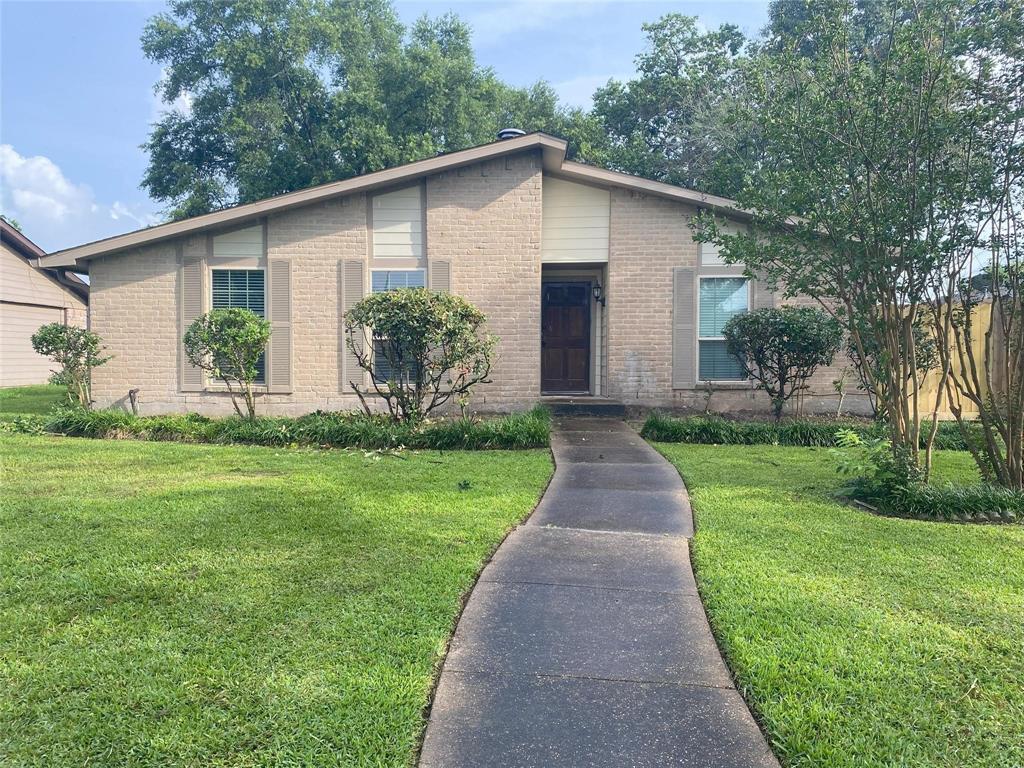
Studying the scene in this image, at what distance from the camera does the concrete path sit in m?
2.07

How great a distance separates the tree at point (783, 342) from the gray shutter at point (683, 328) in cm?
87

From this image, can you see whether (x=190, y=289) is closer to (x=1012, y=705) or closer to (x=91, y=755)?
(x=91, y=755)

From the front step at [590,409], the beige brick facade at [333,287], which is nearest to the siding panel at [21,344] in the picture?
the beige brick facade at [333,287]

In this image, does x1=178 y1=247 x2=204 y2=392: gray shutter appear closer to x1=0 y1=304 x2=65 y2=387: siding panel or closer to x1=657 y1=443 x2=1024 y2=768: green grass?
x1=657 y1=443 x2=1024 y2=768: green grass

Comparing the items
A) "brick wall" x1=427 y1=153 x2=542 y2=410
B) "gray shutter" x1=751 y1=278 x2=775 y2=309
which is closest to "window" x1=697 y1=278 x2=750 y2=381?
"gray shutter" x1=751 y1=278 x2=775 y2=309

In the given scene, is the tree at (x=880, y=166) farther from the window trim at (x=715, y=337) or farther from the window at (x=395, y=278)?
the window at (x=395, y=278)

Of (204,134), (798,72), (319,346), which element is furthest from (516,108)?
(798,72)

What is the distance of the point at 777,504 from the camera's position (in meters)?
5.11

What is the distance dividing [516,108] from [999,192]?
22.2 m

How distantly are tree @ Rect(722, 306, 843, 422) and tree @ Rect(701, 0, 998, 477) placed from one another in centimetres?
277

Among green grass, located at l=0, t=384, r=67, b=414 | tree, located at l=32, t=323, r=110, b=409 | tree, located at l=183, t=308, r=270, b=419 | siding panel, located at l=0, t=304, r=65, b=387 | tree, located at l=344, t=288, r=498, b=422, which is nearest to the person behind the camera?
tree, located at l=344, t=288, r=498, b=422

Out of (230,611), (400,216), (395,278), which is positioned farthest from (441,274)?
(230,611)

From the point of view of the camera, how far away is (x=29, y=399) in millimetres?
14008

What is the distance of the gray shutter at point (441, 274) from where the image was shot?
33.3ft
